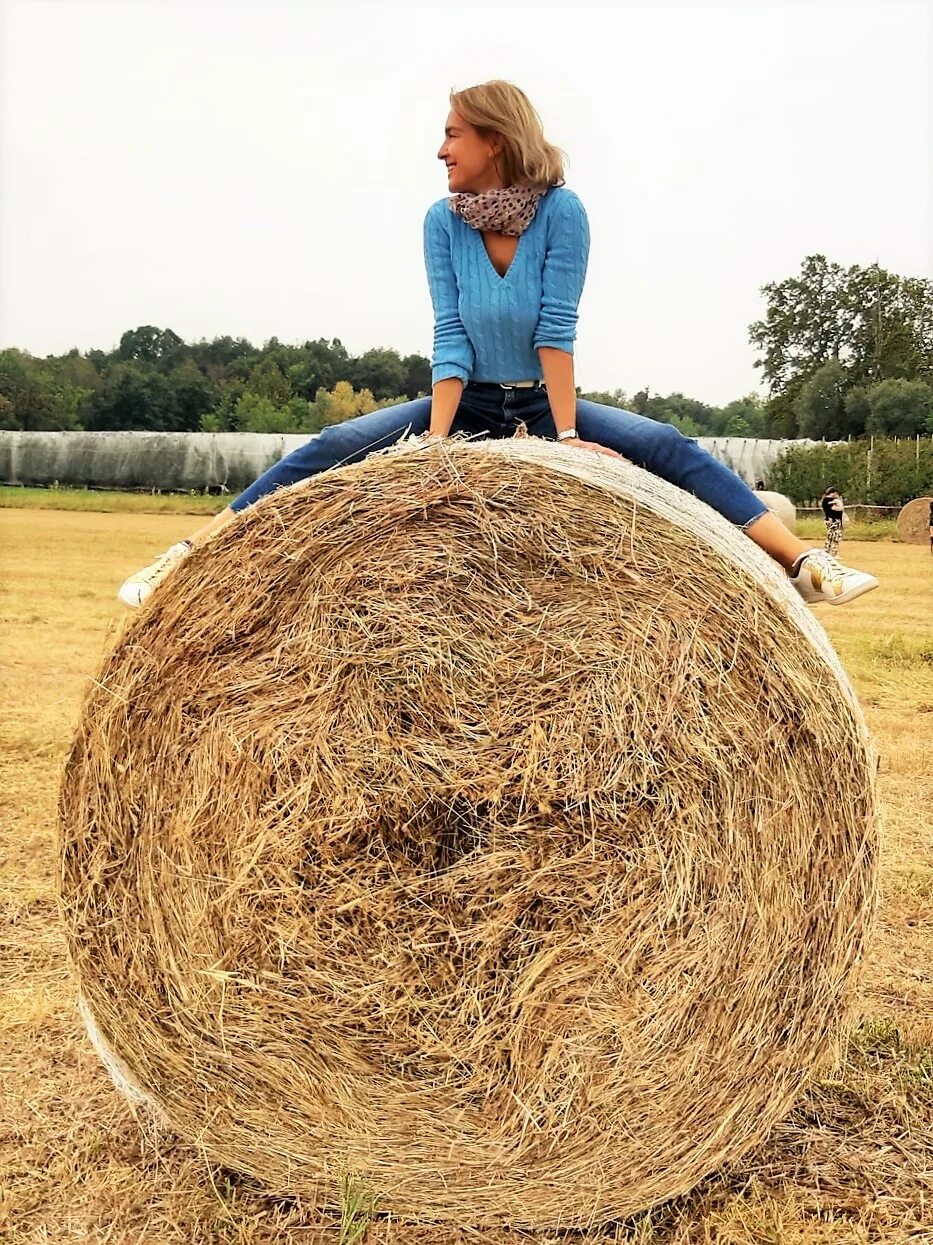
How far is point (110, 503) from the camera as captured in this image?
29.8 m

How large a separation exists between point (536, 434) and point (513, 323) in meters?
0.34

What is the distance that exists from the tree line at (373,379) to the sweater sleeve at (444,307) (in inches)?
1382

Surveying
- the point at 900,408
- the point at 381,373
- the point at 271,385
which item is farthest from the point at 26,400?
the point at 900,408

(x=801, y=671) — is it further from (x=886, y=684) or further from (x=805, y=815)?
(x=886, y=684)

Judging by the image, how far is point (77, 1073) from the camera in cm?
333

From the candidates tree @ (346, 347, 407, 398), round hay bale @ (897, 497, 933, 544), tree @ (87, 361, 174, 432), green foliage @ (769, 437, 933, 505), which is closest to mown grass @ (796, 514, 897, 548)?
round hay bale @ (897, 497, 933, 544)

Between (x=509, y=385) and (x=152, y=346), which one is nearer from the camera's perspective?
(x=509, y=385)

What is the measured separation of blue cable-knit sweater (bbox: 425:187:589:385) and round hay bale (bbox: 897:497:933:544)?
71.1 ft

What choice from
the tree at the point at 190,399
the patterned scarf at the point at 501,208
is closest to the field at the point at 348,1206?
the patterned scarf at the point at 501,208

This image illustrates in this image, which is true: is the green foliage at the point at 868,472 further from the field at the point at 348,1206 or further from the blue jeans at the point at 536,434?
the blue jeans at the point at 536,434

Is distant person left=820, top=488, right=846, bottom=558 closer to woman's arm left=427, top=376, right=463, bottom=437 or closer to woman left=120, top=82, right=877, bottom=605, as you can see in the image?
woman left=120, top=82, right=877, bottom=605

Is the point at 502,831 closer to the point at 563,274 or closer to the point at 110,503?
the point at 563,274

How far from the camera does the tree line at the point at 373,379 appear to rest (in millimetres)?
43250

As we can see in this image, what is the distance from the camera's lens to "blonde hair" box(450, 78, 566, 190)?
3.17m
